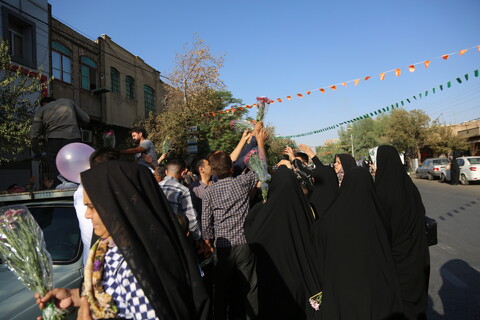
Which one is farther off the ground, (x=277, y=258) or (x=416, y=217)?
(x=416, y=217)

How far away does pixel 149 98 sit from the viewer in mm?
22859

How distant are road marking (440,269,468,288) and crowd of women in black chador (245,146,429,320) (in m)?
1.98

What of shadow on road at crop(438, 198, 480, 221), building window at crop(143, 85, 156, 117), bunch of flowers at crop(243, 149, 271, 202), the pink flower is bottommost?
shadow on road at crop(438, 198, 480, 221)

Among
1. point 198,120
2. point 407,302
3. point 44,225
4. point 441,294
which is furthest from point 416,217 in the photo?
point 198,120

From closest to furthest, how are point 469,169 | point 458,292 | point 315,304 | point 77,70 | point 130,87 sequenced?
point 315,304, point 458,292, point 77,70, point 469,169, point 130,87

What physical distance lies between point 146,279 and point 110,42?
19715mm

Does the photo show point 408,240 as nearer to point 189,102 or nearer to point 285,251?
point 285,251

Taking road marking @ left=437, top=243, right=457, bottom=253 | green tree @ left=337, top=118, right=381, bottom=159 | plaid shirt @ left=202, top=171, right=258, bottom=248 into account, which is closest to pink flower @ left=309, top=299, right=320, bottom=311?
plaid shirt @ left=202, top=171, right=258, bottom=248

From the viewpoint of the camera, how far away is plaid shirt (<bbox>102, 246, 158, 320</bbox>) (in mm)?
1570

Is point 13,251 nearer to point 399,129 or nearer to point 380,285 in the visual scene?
point 380,285

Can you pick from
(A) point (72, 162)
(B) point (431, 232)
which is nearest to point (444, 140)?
(B) point (431, 232)

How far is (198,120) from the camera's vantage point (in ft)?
57.5

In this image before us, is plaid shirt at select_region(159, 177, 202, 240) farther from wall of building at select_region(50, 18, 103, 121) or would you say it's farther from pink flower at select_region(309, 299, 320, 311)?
wall of building at select_region(50, 18, 103, 121)

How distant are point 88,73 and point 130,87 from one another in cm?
385
